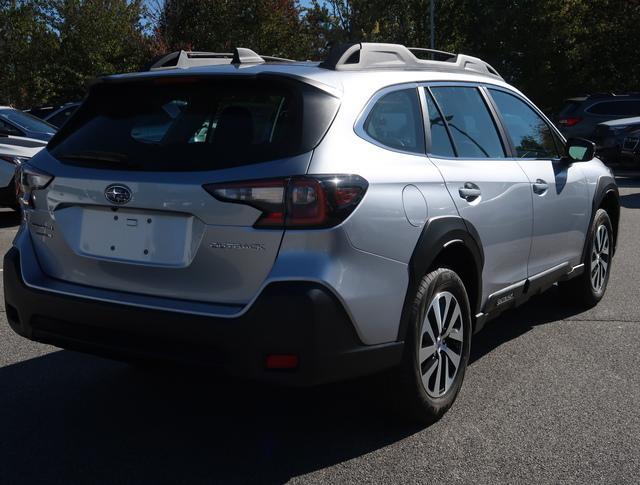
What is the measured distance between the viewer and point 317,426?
401 cm

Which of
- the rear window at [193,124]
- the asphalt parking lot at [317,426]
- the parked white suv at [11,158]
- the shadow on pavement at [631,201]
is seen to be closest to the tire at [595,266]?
the asphalt parking lot at [317,426]

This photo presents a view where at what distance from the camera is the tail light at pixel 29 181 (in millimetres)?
3793

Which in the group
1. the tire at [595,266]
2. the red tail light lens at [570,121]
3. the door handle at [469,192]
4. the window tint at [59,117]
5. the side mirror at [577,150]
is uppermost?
the door handle at [469,192]

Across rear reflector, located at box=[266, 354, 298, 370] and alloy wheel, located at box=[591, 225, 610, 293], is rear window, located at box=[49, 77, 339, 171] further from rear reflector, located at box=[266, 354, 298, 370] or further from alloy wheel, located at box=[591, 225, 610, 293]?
alloy wheel, located at box=[591, 225, 610, 293]

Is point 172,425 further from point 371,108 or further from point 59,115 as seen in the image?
point 59,115

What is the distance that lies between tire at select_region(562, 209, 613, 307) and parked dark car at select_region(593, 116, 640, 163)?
508 inches

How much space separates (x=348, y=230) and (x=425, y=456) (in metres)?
1.06

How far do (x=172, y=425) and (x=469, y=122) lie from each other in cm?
224

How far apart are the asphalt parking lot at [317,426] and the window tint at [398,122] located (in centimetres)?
107

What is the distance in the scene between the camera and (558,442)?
12.4 ft

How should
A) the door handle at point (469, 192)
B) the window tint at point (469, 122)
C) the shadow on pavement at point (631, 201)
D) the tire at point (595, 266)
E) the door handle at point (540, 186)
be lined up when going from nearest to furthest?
1. the door handle at point (469, 192)
2. the window tint at point (469, 122)
3. the door handle at point (540, 186)
4. the tire at point (595, 266)
5. the shadow on pavement at point (631, 201)

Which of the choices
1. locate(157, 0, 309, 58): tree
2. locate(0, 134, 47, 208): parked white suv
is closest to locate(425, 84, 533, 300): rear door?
locate(0, 134, 47, 208): parked white suv

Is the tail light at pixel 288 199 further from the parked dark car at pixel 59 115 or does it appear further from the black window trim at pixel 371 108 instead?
the parked dark car at pixel 59 115

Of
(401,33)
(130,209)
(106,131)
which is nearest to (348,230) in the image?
(130,209)
